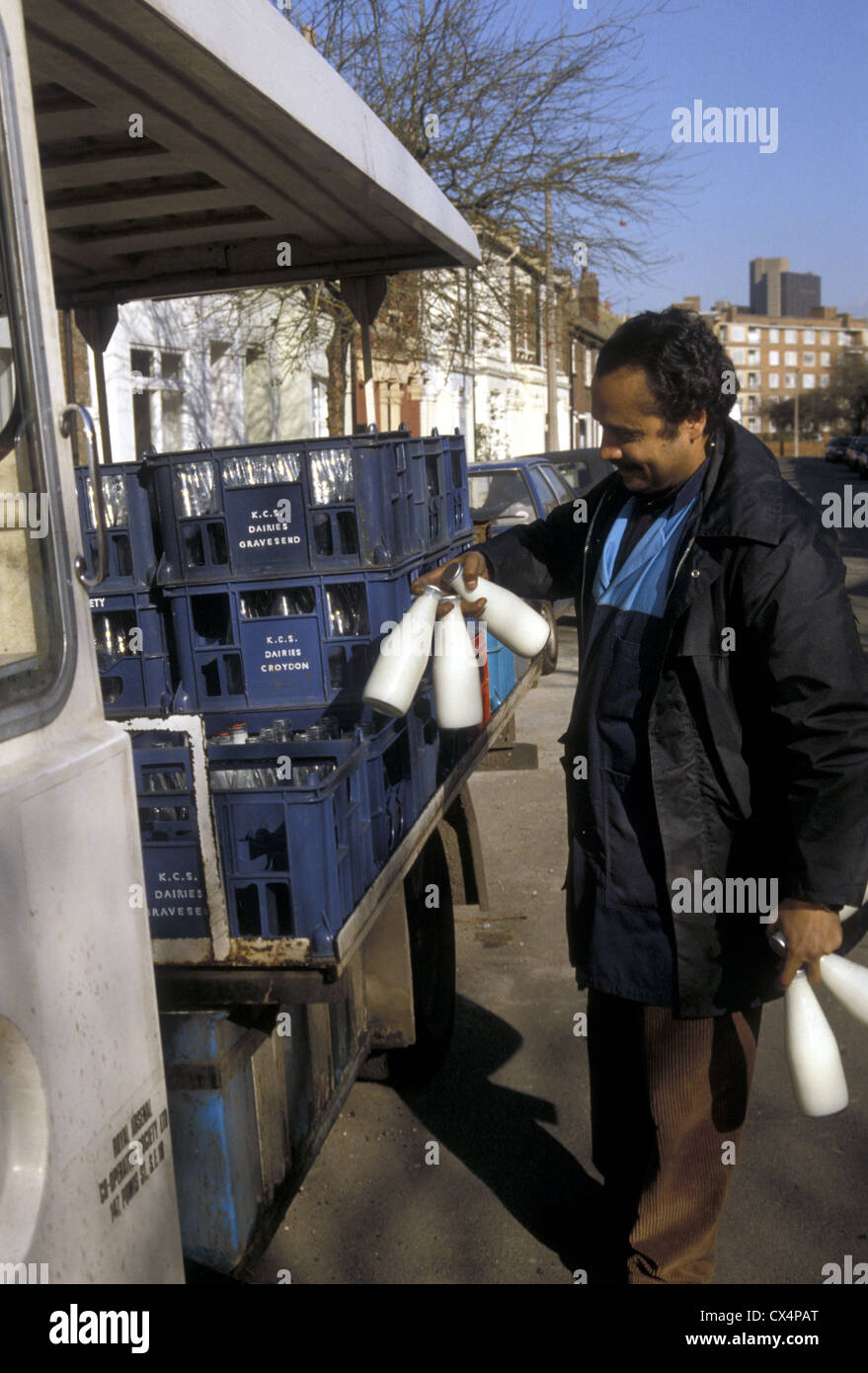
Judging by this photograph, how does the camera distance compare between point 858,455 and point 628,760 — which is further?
point 858,455

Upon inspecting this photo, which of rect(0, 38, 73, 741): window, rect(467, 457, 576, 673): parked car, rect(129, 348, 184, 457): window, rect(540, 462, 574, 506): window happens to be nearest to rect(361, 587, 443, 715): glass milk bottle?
rect(0, 38, 73, 741): window

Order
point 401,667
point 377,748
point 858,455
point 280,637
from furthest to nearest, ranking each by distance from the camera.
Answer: point 858,455, point 280,637, point 377,748, point 401,667

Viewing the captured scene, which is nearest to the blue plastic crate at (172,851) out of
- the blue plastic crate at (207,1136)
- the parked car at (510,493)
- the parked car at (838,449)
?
the blue plastic crate at (207,1136)

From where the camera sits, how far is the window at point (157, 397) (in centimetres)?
→ 1306

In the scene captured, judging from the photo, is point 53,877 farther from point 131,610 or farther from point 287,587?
point 131,610

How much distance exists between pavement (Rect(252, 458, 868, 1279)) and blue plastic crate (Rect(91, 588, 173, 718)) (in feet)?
5.18

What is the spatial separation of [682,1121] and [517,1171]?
1165mm

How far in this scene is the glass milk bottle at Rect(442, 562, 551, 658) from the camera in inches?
122

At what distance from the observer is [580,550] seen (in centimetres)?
318

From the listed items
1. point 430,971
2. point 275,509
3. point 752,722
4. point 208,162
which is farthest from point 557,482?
point 752,722

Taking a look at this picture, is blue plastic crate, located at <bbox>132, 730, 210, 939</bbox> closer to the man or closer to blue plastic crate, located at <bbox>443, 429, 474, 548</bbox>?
the man

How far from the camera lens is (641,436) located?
2.54 meters
